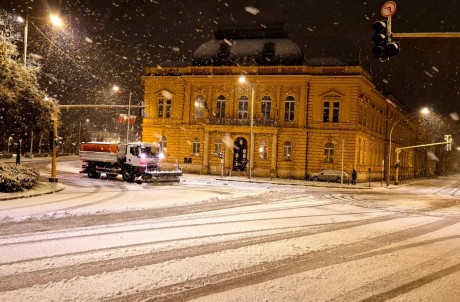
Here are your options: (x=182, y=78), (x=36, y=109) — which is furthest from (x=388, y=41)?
(x=182, y=78)

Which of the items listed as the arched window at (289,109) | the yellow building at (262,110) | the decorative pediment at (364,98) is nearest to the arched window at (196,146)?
the yellow building at (262,110)

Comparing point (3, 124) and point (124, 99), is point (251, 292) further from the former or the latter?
point (124, 99)

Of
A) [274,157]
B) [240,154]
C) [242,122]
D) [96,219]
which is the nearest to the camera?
[96,219]

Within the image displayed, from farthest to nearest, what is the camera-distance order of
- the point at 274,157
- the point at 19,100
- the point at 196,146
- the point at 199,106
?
1. the point at 199,106
2. the point at 196,146
3. the point at 274,157
4. the point at 19,100

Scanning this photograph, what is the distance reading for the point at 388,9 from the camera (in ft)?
34.4

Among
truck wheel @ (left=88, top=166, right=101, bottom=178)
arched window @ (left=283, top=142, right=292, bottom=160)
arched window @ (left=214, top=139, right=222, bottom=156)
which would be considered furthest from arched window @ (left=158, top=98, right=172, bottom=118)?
truck wheel @ (left=88, top=166, right=101, bottom=178)

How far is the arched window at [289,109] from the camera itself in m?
45.8

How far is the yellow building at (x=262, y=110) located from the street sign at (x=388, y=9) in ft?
102

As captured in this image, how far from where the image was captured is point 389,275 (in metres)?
7.45

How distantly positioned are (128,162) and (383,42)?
2196 cm

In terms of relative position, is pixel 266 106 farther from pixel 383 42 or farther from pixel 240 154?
pixel 383 42

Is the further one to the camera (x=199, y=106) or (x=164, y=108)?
(x=164, y=108)

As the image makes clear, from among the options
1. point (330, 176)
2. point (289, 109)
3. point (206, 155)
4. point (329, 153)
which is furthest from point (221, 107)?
point (330, 176)

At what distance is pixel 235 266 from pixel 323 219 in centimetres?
745
